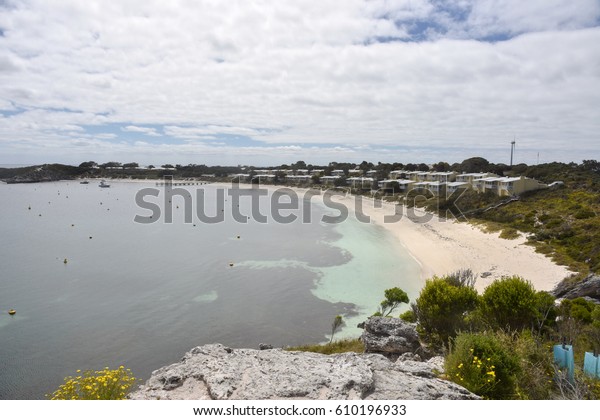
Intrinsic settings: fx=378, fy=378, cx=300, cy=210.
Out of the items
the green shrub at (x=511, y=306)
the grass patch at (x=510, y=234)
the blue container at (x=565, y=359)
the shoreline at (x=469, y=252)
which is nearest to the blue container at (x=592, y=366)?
the blue container at (x=565, y=359)

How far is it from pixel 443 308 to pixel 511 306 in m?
2.27

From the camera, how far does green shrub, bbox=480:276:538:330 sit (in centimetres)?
1309

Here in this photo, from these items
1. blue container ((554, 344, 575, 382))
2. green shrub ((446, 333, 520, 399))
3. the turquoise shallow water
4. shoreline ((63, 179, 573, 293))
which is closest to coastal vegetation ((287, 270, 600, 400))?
green shrub ((446, 333, 520, 399))

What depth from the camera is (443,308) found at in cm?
1427

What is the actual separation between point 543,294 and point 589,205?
39.3 m

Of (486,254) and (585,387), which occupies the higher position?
(585,387)

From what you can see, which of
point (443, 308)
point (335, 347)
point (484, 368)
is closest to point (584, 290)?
point (443, 308)

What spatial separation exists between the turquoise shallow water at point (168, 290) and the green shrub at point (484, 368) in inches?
509

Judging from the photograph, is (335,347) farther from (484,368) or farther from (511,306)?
(484,368)

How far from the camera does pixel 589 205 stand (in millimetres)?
45219

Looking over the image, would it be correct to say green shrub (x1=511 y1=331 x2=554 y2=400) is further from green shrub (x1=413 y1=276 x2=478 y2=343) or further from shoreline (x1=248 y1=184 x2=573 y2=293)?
shoreline (x1=248 y1=184 x2=573 y2=293)

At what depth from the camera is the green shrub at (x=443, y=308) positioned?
14055 millimetres
